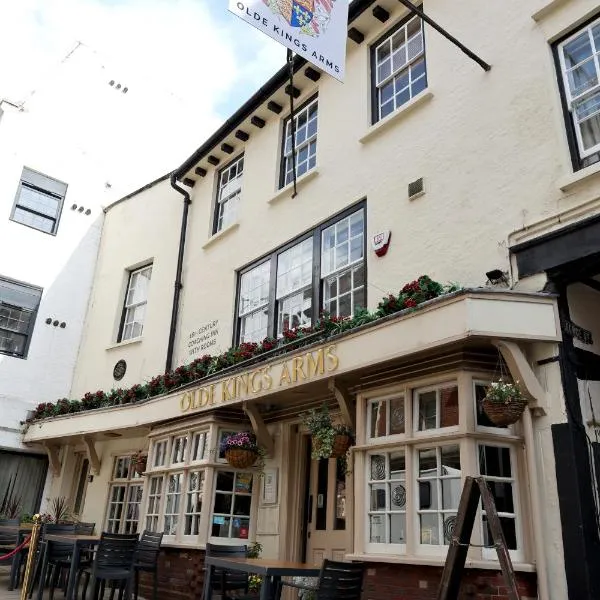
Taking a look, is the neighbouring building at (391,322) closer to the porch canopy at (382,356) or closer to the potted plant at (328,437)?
the porch canopy at (382,356)

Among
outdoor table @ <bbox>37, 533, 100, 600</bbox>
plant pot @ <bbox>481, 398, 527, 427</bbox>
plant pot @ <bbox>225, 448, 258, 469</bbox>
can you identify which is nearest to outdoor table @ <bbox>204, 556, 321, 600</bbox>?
plant pot @ <bbox>481, 398, 527, 427</bbox>

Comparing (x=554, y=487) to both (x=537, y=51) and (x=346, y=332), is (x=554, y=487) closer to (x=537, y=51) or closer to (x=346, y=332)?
(x=346, y=332)

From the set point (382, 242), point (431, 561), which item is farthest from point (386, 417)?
point (382, 242)

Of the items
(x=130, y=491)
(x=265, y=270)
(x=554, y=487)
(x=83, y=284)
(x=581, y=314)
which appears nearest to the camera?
(x=554, y=487)

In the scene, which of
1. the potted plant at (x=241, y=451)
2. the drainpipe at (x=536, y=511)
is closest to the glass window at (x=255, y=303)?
the potted plant at (x=241, y=451)

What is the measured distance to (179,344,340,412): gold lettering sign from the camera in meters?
6.95

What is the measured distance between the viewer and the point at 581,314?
241 inches

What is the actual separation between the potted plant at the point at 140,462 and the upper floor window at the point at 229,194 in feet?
15.4

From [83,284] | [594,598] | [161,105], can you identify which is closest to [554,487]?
[594,598]

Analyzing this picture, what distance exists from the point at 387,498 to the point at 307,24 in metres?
5.55

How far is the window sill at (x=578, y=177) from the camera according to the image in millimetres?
5786

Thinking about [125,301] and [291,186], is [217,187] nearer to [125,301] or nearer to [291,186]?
[291,186]

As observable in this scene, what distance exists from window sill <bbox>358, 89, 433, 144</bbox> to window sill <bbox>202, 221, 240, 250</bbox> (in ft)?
11.3

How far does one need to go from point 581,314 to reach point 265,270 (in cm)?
568
